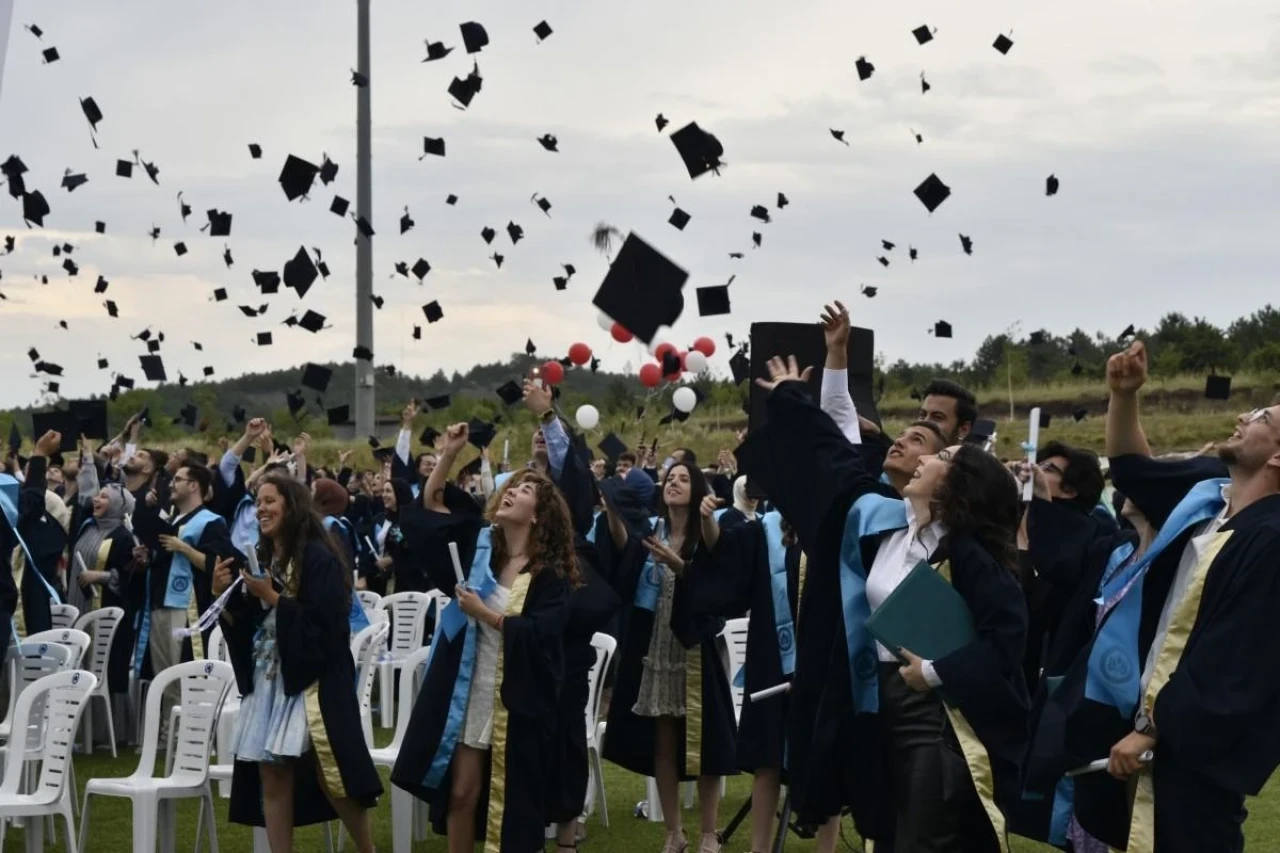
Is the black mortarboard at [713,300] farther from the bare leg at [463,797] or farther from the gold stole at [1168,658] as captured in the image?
the gold stole at [1168,658]

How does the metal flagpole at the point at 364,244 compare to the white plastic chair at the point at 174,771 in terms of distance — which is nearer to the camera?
the white plastic chair at the point at 174,771

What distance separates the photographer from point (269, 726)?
23.4ft

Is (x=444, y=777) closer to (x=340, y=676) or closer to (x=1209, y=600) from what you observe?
(x=340, y=676)

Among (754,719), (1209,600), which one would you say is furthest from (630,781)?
(1209,600)

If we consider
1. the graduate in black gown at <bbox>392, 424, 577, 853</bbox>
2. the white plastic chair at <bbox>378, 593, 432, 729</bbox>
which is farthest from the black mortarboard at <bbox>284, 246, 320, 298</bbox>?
the graduate in black gown at <bbox>392, 424, 577, 853</bbox>

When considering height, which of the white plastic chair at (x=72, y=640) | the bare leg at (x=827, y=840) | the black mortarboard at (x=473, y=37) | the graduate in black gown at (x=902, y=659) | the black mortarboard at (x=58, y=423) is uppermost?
the black mortarboard at (x=473, y=37)

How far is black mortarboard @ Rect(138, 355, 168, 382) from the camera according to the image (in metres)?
15.6

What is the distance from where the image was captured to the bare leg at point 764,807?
25.1 feet

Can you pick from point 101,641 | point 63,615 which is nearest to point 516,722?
point 101,641

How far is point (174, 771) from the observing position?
293 inches

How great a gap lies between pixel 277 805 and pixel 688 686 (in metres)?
2.18

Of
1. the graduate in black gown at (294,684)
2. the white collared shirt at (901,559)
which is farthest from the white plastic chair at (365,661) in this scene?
the white collared shirt at (901,559)

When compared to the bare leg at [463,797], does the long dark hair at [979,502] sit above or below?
above

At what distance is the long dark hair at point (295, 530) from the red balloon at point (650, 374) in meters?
9.81
